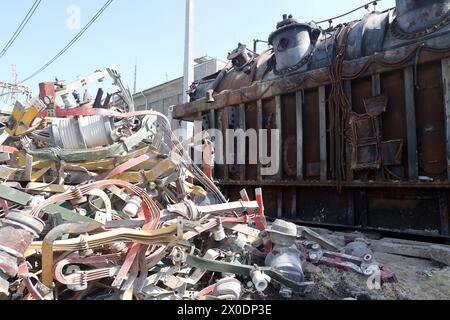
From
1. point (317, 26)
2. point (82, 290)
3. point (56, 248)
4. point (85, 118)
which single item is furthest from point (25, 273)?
point (317, 26)

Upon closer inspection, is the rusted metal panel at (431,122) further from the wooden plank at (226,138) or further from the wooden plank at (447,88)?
the wooden plank at (226,138)

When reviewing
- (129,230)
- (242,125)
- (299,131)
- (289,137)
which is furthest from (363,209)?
(129,230)

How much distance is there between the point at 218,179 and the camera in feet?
19.0

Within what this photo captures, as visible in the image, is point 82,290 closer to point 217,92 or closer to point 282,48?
point 282,48

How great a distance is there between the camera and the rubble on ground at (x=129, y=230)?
6.86 feet

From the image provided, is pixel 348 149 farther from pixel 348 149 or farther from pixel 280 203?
pixel 280 203

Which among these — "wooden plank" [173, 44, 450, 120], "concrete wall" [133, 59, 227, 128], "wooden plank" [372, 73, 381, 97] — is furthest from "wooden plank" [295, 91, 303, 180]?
"concrete wall" [133, 59, 227, 128]

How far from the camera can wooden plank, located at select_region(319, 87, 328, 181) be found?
14.4 ft

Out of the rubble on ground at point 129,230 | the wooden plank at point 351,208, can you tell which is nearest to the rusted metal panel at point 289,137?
the wooden plank at point 351,208

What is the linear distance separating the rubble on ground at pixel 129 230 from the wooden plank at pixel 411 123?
36.5 inches

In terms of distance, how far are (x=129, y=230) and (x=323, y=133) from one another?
3.09 m

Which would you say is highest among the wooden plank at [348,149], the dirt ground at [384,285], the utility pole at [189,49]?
the utility pole at [189,49]

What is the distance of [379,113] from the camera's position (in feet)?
13.2

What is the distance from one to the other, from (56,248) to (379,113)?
3561 millimetres
